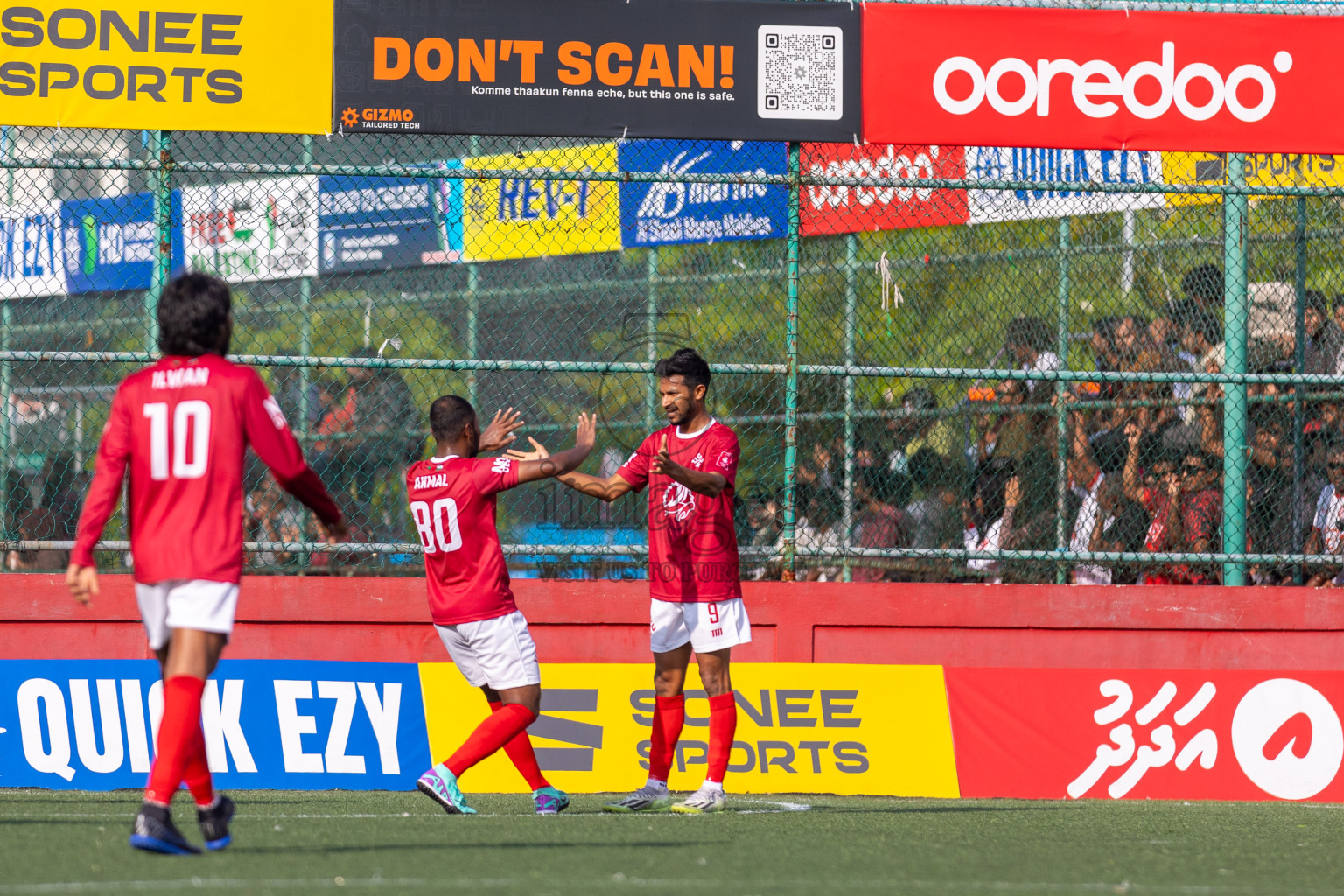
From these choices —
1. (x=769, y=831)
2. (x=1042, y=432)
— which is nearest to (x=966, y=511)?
(x=1042, y=432)

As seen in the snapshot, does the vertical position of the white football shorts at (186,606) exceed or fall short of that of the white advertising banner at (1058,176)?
it falls short

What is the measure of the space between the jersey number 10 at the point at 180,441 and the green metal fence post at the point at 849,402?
4878 mm

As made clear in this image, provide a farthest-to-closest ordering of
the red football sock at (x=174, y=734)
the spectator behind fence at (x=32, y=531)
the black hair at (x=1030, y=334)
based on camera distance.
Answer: the black hair at (x=1030, y=334)
the spectator behind fence at (x=32, y=531)
the red football sock at (x=174, y=734)

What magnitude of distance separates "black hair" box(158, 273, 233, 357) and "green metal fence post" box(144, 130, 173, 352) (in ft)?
13.4

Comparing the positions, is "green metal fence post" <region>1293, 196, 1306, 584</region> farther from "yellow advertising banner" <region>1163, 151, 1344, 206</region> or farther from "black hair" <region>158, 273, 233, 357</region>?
"black hair" <region>158, 273, 233, 357</region>

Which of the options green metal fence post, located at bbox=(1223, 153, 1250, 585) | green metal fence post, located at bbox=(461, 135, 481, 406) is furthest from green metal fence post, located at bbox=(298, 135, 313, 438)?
green metal fence post, located at bbox=(1223, 153, 1250, 585)

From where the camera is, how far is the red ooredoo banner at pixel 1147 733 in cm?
873

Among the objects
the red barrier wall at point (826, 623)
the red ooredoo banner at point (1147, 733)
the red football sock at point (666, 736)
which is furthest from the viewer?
the red barrier wall at point (826, 623)

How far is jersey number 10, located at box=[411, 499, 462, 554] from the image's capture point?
6.85 m

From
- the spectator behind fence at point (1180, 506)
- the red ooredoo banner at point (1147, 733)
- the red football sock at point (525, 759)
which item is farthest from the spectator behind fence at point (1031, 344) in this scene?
the red football sock at point (525, 759)

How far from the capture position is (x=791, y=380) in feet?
30.6

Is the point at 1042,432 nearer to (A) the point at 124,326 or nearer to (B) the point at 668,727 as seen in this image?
(B) the point at 668,727

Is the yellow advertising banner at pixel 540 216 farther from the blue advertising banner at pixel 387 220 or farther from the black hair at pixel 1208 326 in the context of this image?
the black hair at pixel 1208 326

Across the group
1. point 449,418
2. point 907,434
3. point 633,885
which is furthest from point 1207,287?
point 633,885
